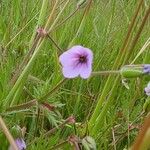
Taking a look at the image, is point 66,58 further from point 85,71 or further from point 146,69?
point 146,69

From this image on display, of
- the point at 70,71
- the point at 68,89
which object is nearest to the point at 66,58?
the point at 70,71

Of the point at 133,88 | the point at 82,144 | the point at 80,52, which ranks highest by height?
the point at 80,52

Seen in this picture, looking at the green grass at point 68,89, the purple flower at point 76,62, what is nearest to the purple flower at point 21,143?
the green grass at point 68,89

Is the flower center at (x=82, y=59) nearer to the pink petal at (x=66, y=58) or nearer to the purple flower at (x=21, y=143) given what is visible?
the pink petal at (x=66, y=58)

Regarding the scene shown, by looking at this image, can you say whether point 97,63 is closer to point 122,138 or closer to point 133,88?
point 133,88

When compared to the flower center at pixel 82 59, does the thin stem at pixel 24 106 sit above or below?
below

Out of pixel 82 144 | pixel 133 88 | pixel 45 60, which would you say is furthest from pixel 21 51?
pixel 82 144
